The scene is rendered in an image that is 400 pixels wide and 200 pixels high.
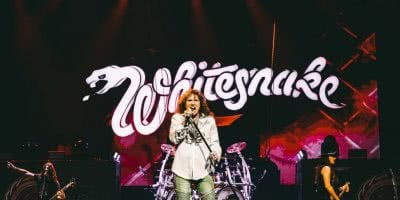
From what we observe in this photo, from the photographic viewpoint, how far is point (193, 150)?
5.55m

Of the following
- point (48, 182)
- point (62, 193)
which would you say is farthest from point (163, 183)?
point (48, 182)

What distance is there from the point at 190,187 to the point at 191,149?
1.19 feet

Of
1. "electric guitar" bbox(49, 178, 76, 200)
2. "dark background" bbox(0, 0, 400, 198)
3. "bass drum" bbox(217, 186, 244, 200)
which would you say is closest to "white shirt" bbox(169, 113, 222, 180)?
"electric guitar" bbox(49, 178, 76, 200)

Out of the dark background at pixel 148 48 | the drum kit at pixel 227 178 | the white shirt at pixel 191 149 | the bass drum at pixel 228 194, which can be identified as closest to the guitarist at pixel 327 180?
the white shirt at pixel 191 149

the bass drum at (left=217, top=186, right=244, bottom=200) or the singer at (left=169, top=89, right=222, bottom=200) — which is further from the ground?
the singer at (left=169, top=89, right=222, bottom=200)

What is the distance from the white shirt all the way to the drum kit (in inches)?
139

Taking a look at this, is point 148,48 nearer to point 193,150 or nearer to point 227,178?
point 227,178

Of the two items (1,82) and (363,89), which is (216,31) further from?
(1,82)

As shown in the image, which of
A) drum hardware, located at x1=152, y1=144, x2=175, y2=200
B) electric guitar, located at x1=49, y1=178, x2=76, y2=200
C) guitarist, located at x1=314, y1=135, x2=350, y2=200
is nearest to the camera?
Result: guitarist, located at x1=314, y1=135, x2=350, y2=200

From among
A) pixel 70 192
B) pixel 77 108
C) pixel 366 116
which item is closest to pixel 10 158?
pixel 70 192

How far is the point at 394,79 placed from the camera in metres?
11.3

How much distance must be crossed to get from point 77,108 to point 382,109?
5955 mm

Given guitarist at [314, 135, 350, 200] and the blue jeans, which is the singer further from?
guitarist at [314, 135, 350, 200]

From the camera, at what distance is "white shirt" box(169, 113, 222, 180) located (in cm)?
548
